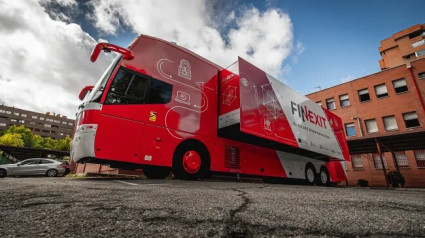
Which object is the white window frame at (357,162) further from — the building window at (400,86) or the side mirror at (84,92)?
the side mirror at (84,92)

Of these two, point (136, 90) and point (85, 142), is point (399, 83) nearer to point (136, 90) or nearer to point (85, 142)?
point (136, 90)

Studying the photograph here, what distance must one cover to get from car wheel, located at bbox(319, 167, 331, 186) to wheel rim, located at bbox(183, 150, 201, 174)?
699 cm

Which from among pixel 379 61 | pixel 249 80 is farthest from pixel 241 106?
pixel 379 61

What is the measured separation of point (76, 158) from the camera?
397 centimetres

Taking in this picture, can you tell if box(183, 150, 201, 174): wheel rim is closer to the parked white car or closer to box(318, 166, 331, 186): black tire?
box(318, 166, 331, 186): black tire

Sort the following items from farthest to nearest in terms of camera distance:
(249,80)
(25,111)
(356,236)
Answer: (25,111)
(249,80)
(356,236)

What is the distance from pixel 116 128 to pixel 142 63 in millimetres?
1709

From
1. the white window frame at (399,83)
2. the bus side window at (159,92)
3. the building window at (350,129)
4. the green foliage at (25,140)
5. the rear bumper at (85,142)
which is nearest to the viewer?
the rear bumper at (85,142)

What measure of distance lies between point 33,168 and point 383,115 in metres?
27.9

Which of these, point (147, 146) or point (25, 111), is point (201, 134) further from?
point (25, 111)

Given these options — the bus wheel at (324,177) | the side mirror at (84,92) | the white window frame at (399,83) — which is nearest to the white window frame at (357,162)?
the white window frame at (399,83)

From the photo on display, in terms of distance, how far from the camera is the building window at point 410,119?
17.7 meters

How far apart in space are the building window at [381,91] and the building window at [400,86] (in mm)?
752

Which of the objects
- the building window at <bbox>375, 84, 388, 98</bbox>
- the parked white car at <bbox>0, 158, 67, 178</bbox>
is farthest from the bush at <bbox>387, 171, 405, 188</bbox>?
the parked white car at <bbox>0, 158, 67, 178</bbox>
